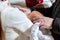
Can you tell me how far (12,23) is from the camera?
91 cm


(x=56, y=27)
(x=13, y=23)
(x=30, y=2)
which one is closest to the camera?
(x=56, y=27)

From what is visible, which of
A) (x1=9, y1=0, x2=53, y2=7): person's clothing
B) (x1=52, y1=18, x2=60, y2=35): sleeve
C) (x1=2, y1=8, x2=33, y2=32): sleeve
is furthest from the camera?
(x1=9, y1=0, x2=53, y2=7): person's clothing

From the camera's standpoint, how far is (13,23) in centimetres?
91

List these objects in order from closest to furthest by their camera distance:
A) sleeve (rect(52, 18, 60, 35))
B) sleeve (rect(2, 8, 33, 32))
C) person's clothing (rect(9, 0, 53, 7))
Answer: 1. sleeve (rect(52, 18, 60, 35))
2. sleeve (rect(2, 8, 33, 32))
3. person's clothing (rect(9, 0, 53, 7))

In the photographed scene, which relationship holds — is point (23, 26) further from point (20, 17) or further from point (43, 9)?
point (43, 9)

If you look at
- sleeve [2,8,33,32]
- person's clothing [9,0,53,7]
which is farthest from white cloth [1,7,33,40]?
person's clothing [9,0,53,7]

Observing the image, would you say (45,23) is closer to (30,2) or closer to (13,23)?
(13,23)

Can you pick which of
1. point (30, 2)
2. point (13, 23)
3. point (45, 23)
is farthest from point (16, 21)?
point (30, 2)

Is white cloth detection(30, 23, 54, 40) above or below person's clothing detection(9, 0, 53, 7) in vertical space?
below

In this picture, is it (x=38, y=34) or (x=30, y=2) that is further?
(x=30, y=2)

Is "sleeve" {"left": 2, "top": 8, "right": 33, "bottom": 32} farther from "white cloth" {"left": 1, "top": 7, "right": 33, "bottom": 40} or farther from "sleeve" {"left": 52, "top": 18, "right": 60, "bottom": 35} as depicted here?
"sleeve" {"left": 52, "top": 18, "right": 60, "bottom": 35}

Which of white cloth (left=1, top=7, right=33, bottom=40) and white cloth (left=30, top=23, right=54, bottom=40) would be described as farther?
white cloth (left=1, top=7, right=33, bottom=40)

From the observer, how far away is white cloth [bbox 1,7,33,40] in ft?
2.93

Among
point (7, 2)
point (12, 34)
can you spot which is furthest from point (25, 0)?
point (12, 34)
